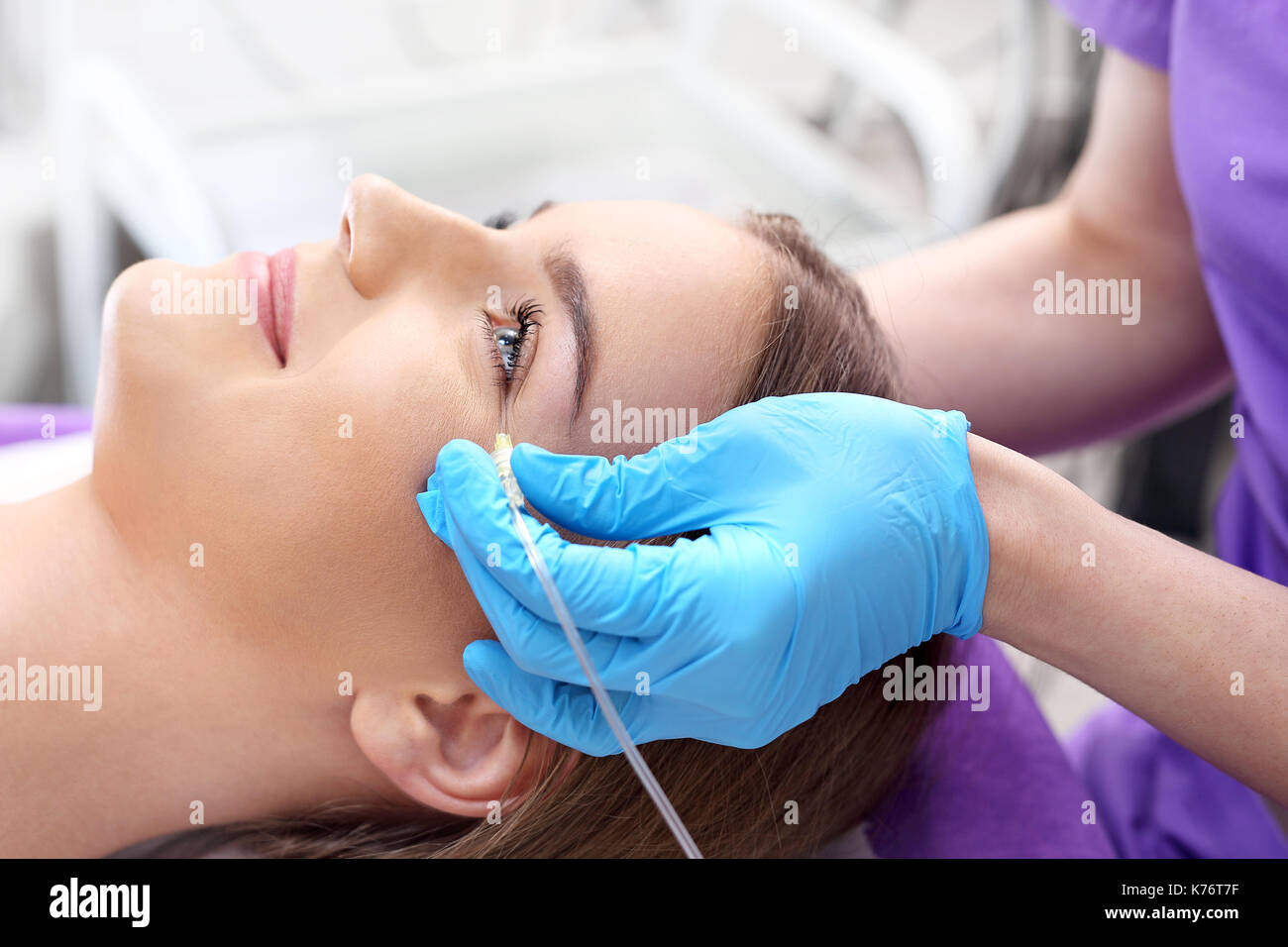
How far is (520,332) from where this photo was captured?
34.4 inches

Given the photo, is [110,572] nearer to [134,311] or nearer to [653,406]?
[134,311]

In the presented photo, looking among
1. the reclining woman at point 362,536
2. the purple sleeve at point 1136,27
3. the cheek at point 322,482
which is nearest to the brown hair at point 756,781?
the reclining woman at point 362,536

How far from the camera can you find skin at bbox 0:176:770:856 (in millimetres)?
841

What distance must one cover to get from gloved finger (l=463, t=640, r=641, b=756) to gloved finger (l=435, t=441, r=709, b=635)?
8 cm

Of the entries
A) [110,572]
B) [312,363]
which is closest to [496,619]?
[312,363]

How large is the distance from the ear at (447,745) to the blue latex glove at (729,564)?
0.31ft

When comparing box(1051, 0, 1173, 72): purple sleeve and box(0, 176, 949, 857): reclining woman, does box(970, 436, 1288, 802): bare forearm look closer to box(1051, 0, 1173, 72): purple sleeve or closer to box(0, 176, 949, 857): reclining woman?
box(0, 176, 949, 857): reclining woman

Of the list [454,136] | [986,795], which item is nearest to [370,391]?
[986,795]

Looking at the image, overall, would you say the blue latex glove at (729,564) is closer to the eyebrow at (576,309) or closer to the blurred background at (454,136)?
the eyebrow at (576,309)

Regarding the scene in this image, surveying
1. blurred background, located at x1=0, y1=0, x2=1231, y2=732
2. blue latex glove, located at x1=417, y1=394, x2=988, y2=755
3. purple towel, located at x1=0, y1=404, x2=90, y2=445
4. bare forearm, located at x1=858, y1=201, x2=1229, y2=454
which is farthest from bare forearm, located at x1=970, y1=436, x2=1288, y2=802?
purple towel, located at x1=0, y1=404, x2=90, y2=445

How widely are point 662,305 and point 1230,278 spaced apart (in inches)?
25.0
